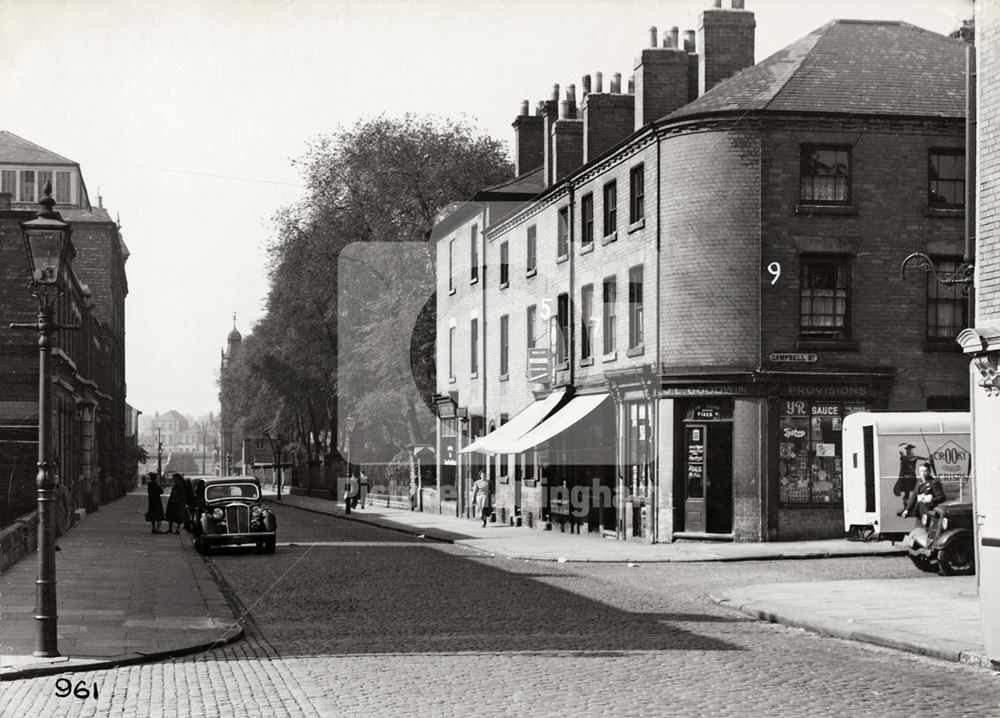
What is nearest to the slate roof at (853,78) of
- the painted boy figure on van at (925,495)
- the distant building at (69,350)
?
the painted boy figure on van at (925,495)

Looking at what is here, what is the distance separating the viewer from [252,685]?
37.0 feet

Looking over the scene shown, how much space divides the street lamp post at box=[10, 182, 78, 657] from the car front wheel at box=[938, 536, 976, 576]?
13996mm

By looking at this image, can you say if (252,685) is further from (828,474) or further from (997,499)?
(828,474)

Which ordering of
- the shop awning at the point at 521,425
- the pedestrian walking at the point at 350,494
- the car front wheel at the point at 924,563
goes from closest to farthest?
the car front wheel at the point at 924,563 < the shop awning at the point at 521,425 < the pedestrian walking at the point at 350,494

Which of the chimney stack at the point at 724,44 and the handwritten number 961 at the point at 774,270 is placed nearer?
the handwritten number 961 at the point at 774,270

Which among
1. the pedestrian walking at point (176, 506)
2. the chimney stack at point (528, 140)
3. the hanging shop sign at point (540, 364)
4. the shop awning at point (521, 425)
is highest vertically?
the chimney stack at point (528, 140)

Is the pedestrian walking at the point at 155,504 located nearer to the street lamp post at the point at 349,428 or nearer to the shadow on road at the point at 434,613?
the shadow on road at the point at 434,613

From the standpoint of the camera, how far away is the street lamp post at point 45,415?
12453 millimetres

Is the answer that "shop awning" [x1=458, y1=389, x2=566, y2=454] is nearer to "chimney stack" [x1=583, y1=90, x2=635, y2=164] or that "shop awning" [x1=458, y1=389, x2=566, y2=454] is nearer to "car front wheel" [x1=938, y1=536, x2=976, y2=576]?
"chimney stack" [x1=583, y1=90, x2=635, y2=164]

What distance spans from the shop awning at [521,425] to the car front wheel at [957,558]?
1476 centimetres

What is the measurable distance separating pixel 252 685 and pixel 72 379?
114 ft

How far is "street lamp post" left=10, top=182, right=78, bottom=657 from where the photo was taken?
12453mm

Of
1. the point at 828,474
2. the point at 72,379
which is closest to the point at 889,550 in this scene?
the point at 828,474

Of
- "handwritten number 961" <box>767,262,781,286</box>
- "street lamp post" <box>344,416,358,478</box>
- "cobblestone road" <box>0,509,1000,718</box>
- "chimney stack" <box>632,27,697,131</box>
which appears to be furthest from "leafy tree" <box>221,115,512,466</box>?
"cobblestone road" <box>0,509,1000,718</box>
